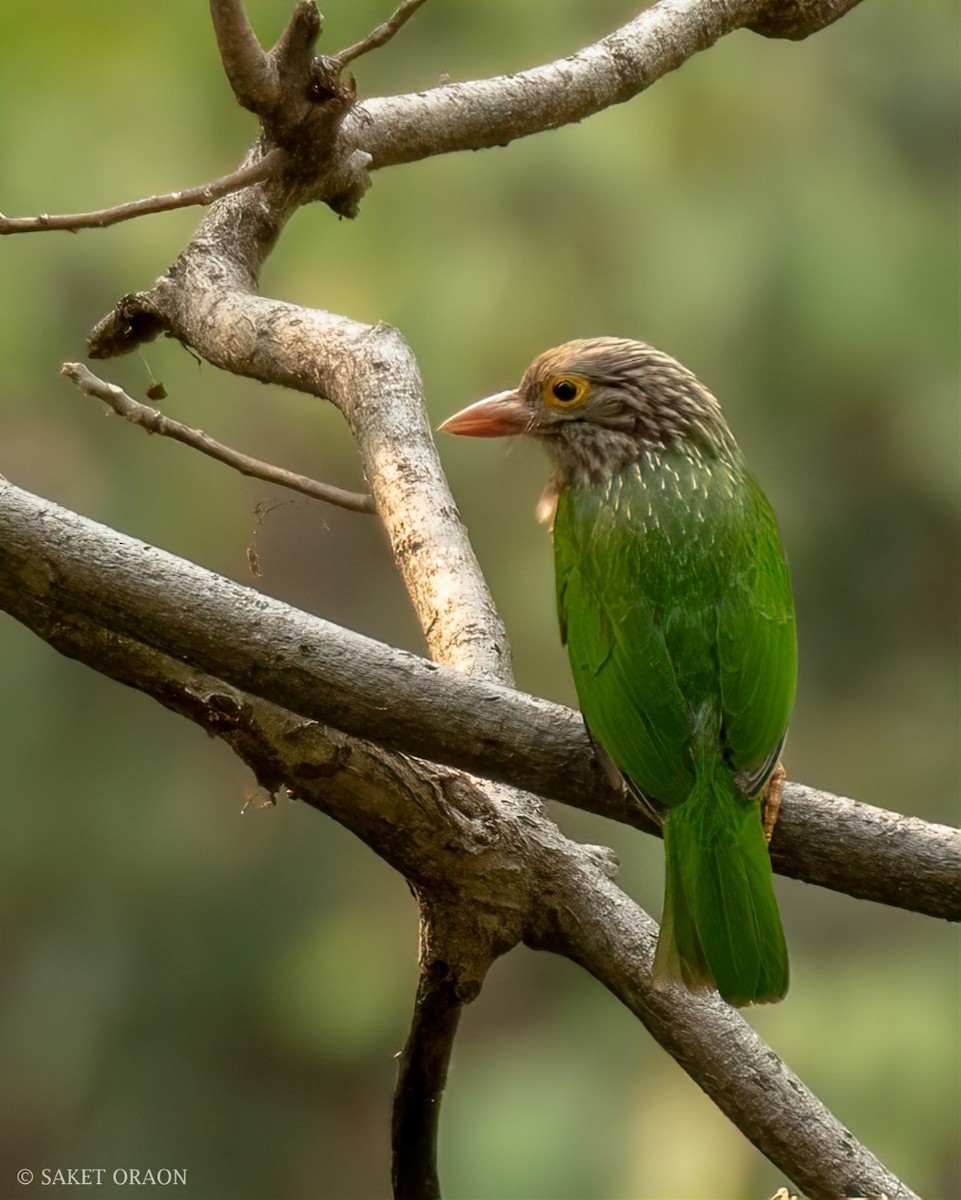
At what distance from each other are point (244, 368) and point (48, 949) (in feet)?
11.0

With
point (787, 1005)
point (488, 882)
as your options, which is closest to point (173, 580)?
point (488, 882)

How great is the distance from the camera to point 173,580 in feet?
5.47

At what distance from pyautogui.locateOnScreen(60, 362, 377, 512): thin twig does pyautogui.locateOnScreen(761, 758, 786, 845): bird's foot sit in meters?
0.84

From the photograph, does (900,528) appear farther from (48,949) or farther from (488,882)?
(488,882)

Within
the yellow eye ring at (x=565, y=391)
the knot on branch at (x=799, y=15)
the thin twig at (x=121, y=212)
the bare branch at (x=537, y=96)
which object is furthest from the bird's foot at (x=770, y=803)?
the knot on branch at (x=799, y=15)

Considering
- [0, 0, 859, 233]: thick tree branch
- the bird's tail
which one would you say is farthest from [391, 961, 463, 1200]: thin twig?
[0, 0, 859, 233]: thick tree branch

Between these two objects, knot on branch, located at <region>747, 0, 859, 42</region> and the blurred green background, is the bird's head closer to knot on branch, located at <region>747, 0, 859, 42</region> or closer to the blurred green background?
knot on branch, located at <region>747, 0, 859, 42</region>

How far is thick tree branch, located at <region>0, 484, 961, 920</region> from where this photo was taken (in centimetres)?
166

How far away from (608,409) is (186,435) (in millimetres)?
688

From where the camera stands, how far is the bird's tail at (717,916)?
196cm

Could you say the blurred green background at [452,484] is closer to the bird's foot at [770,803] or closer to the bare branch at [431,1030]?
the bare branch at [431,1030]

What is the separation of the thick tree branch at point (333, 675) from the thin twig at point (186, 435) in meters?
0.43

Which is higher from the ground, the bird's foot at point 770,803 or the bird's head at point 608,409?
the bird's head at point 608,409

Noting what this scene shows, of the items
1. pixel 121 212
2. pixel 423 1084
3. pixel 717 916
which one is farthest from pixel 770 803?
pixel 121 212
